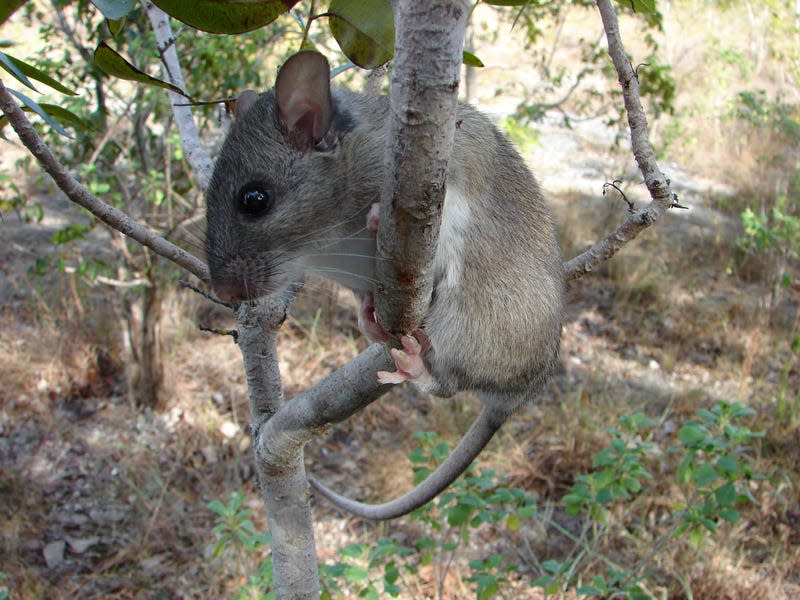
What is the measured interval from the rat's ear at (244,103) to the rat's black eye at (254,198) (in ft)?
0.66

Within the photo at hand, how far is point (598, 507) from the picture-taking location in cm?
287

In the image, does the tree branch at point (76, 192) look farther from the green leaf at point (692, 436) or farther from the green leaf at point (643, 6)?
the green leaf at point (692, 436)

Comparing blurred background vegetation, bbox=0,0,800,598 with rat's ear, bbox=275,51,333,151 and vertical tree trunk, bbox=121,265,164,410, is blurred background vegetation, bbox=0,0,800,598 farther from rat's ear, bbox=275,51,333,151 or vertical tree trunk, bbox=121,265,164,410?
rat's ear, bbox=275,51,333,151

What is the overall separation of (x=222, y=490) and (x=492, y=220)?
298 cm

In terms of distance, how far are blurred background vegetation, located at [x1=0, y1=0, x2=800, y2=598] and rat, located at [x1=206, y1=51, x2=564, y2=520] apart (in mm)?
228

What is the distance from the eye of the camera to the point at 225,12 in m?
0.95

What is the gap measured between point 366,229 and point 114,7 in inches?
28.3

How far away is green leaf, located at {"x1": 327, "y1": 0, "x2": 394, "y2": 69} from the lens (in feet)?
3.57

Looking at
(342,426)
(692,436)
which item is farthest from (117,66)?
(342,426)

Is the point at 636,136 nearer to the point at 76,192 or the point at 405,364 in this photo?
the point at 405,364

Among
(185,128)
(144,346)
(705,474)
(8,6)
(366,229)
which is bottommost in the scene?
(144,346)

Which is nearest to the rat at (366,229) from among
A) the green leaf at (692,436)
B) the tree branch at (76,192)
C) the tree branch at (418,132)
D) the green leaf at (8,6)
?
the tree branch at (76,192)

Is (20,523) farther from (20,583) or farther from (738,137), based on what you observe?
(738,137)

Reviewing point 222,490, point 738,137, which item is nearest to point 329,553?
point 222,490
